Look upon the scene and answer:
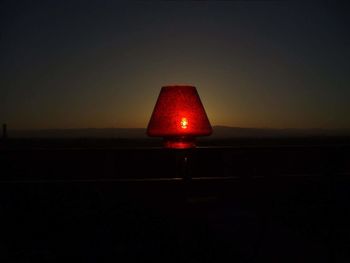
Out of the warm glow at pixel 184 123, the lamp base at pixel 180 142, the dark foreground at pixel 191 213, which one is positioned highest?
the warm glow at pixel 184 123

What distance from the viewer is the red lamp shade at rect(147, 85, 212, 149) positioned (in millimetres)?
2684

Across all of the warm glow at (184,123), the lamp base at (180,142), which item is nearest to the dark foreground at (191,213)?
the lamp base at (180,142)

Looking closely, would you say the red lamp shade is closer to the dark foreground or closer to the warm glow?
the warm glow

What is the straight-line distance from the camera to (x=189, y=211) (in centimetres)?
224

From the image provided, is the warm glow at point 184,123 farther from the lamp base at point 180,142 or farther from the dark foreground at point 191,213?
the dark foreground at point 191,213

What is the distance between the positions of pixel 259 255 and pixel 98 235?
136cm

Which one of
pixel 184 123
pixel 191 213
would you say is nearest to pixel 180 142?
pixel 184 123

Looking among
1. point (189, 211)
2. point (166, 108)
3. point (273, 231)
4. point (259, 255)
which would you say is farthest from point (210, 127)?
point (273, 231)

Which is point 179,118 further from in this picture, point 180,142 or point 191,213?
point 191,213

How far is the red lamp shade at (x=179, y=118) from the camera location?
268 centimetres

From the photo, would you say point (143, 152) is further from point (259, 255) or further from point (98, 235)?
point (98, 235)

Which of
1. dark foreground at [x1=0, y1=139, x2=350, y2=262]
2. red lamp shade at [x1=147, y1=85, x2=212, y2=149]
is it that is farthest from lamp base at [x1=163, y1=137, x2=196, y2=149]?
dark foreground at [x1=0, y1=139, x2=350, y2=262]

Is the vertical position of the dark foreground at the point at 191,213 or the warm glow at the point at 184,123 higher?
the warm glow at the point at 184,123

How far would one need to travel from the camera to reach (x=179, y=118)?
2.68 m
